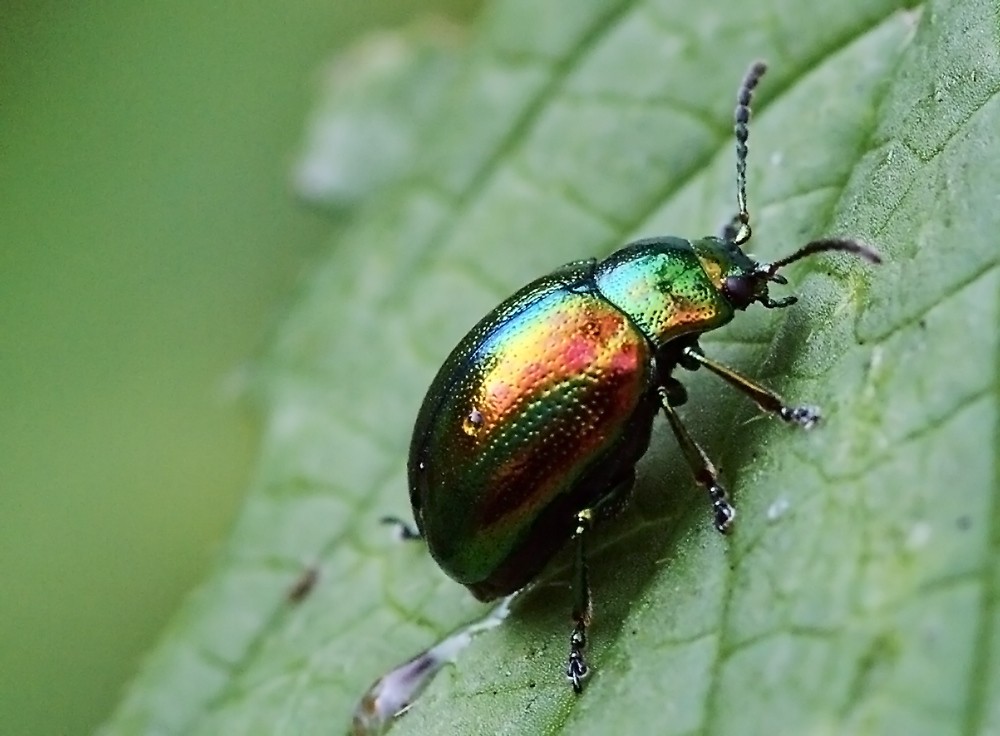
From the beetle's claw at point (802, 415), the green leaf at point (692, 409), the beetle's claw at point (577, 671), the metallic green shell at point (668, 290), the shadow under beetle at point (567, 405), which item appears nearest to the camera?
the green leaf at point (692, 409)

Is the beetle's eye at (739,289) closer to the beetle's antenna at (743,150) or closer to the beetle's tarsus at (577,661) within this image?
the beetle's antenna at (743,150)

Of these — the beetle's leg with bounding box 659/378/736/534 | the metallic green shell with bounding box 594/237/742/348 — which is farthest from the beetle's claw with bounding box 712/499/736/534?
the metallic green shell with bounding box 594/237/742/348

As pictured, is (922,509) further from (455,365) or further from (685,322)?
(455,365)

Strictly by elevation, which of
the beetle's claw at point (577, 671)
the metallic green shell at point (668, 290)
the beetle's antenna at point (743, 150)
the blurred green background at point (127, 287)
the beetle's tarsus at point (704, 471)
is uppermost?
the beetle's antenna at point (743, 150)

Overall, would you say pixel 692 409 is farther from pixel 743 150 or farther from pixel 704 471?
pixel 743 150

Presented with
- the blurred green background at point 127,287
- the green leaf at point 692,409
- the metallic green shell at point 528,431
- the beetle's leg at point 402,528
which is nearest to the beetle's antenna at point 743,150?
the green leaf at point 692,409

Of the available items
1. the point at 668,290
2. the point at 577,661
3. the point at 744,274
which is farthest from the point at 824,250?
the point at 577,661

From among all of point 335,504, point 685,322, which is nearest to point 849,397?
point 685,322
